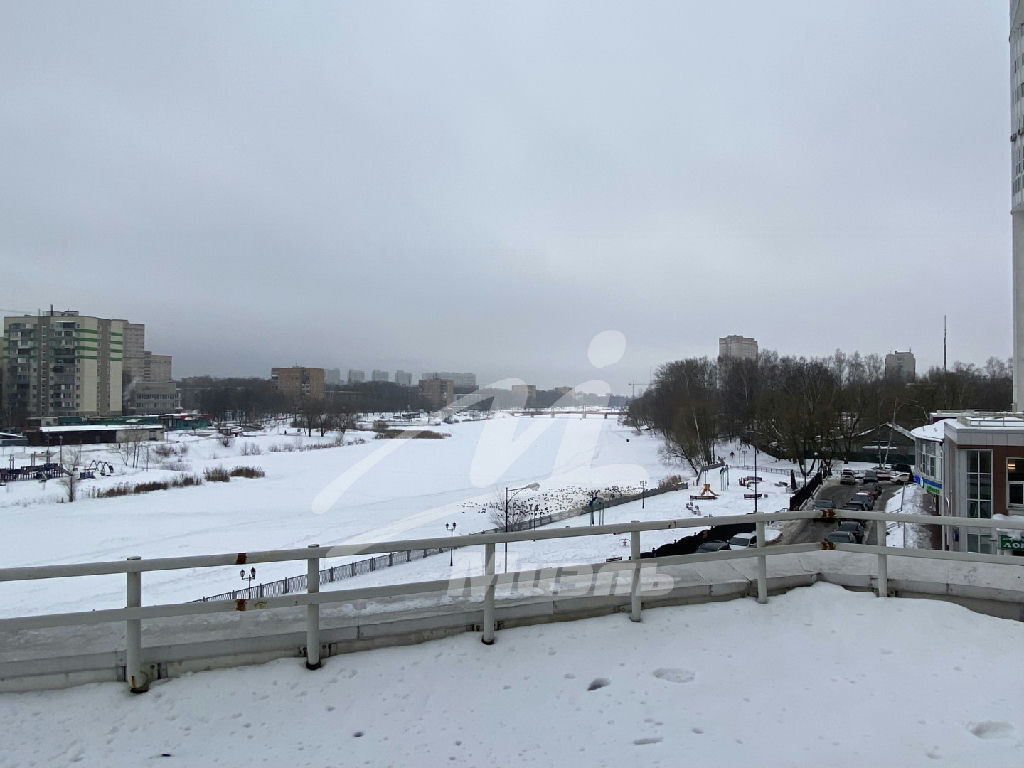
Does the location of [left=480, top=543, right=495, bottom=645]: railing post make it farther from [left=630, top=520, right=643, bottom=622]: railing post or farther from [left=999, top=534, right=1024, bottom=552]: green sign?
[left=999, top=534, right=1024, bottom=552]: green sign

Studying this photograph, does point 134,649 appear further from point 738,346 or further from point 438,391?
point 438,391

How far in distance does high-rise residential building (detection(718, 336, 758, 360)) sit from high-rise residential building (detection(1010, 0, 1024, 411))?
114m

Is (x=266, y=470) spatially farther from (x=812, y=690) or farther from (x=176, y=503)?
(x=812, y=690)

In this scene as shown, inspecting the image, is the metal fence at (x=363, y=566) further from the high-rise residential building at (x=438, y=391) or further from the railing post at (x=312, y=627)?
the high-rise residential building at (x=438, y=391)

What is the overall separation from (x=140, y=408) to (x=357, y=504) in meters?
120

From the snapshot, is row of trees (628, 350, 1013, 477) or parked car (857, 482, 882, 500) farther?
row of trees (628, 350, 1013, 477)

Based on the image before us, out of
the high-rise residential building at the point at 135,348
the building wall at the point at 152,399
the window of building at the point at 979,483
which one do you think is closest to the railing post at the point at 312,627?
the window of building at the point at 979,483

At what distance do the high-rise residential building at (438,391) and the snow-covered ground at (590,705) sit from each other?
18452 centimetres

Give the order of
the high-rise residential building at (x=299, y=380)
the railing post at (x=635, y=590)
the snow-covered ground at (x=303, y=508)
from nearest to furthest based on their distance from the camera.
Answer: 1. the railing post at (x=635, y=590)
2. the snow-covered ground at (x=303, y=508)
3. the high-rise residential building at (x=299, y=380)

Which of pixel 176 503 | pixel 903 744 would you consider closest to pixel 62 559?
pixel 176 503

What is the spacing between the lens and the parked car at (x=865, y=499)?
32.3 meters

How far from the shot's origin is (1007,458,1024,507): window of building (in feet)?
60.5

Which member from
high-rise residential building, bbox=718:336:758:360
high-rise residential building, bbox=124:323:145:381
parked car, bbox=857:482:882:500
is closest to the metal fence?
parked car, bbox=857:482:882:500

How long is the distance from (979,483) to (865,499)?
1545 cm
